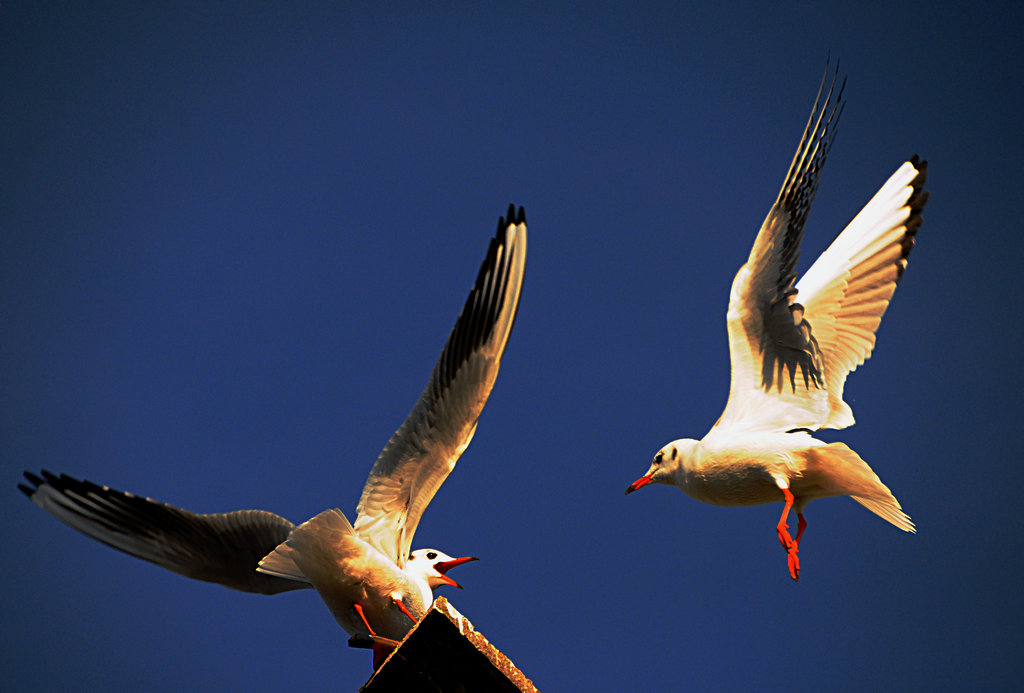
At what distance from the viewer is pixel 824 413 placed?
4715 millimetres

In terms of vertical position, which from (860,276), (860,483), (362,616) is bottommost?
A: (362,616)

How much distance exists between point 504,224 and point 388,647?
1993 mm

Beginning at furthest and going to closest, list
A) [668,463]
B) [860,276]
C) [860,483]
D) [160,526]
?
[860,276]
[668,463]
[160,526]
[860,483]

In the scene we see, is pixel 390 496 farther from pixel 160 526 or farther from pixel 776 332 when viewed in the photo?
pixel 776 332

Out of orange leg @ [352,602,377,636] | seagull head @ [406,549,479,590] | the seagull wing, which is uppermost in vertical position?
the seagull wing

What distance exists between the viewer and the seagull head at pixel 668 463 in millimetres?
4773

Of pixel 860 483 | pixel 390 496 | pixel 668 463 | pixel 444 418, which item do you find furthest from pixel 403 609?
pixel 860 483

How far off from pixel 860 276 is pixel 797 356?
0.69 metres

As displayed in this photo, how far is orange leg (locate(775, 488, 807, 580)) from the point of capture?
416 cm

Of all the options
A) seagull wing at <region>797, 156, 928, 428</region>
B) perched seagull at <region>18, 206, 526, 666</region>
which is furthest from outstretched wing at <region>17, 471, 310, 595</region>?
seagull wing at <region>797, 156, 928, 428</region>

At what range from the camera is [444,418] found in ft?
14.8

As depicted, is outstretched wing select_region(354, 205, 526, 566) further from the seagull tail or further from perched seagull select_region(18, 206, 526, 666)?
the seagull tail

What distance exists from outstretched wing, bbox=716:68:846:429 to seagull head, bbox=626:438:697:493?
0.71 ft

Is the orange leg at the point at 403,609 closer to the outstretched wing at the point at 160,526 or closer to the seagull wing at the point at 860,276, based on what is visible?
the outstretched wing at the point at 160,526
